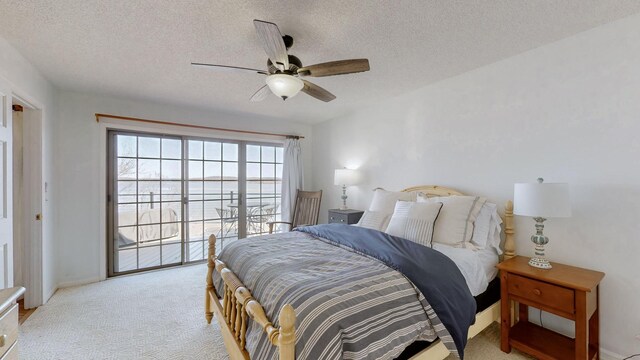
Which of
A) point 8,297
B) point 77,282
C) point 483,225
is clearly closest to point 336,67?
point 483,225

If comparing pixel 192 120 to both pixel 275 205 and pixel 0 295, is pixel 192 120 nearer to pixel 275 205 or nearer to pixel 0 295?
pixel 275 205

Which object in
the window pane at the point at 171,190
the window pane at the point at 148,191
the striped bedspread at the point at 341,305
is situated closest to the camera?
the striped bedspread at the point at 341,305

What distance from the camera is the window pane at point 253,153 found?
446 centimetres

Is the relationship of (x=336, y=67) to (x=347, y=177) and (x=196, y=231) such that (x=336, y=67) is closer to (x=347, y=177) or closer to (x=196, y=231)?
(x=347, y=177)

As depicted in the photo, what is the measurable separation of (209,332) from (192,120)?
2845 mm

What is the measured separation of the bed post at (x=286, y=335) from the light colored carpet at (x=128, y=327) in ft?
3.95

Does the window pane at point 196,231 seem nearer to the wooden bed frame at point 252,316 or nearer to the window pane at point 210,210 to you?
the window pane at point 210,210

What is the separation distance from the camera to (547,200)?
5.94ft

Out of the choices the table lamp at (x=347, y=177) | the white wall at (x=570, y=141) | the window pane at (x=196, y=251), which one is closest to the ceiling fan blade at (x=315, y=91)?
the white wall at (x=570, y=141)

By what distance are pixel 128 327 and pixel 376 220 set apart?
8.12 feet

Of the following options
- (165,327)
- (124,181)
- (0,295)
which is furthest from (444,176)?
(124,181)

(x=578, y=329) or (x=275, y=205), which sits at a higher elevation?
(x=275, y=205)

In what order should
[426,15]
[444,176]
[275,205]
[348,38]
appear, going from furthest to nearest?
1. [275,205]
2. [444,176]
3. [348,38]
4. [426,15]

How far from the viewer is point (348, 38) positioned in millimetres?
2012
